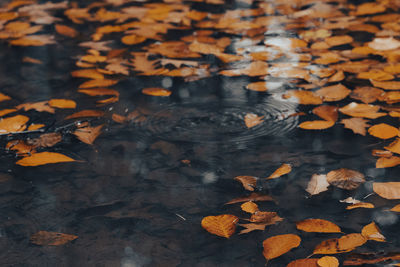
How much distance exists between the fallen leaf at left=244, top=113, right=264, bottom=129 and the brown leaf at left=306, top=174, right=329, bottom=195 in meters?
0.46

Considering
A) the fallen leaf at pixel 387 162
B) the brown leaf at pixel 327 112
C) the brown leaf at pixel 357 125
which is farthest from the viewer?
the brown leaf at pixel 327 112

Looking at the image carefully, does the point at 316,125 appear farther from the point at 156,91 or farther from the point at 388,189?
the point at 156,91

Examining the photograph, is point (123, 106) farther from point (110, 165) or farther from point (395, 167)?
point (395, 167)

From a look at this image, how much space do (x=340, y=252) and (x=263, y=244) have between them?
8.7 inches

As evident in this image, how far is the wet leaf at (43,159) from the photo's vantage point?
1.99 metres

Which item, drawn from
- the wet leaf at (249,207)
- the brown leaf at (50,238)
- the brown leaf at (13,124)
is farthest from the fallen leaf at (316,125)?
the brown leaf at (13,124)

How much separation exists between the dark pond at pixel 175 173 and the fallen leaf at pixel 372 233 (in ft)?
0.06

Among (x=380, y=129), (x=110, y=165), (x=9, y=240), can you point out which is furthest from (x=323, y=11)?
(x=9, y=240)

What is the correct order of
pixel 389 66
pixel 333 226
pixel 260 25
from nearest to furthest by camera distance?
pixel 333 226 → pixel 389 66 → pixel 260 25

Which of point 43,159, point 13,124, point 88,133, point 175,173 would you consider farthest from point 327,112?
point 13,124

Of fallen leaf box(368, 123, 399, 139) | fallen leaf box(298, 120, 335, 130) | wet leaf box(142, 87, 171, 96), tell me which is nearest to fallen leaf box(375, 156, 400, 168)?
fallen leaf box(368, 123, 399, 139)

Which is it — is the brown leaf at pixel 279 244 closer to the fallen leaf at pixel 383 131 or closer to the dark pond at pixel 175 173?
the dark pond at pixel 175 173

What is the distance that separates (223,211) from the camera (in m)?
1.68

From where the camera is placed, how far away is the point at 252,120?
2250mm
